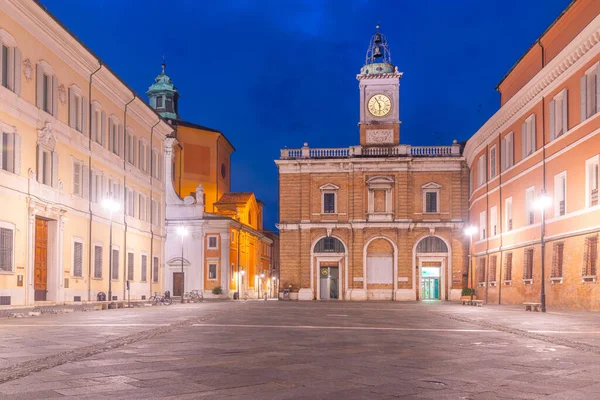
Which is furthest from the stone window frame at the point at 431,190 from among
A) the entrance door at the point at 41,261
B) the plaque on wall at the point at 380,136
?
the entrance door at the point at 41,261

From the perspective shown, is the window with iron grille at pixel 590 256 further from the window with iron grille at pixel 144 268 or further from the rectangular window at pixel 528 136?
Answer: the window with iron grille at pixel 144 268

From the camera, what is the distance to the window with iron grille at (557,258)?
28.5 m

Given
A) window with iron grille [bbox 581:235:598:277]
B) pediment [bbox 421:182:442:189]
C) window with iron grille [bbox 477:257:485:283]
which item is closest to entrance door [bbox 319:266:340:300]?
pediment [bbox 421:182:442:189]

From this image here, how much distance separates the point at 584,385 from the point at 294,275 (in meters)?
48.5

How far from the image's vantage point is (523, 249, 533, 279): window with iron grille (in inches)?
1291

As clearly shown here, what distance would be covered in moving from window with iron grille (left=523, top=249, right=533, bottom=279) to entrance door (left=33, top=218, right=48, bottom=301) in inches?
A: 849

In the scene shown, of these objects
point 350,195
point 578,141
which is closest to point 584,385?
point 578,141

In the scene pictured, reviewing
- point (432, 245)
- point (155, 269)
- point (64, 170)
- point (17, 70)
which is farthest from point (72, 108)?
point (432, 245)

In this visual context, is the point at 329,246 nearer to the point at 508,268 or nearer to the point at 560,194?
the point at 508,268

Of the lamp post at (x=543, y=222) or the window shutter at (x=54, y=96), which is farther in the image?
the lamp post at (x=543, y=222)

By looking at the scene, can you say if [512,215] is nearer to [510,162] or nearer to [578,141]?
[510,162]

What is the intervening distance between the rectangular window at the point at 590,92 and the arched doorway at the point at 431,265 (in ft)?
92.8

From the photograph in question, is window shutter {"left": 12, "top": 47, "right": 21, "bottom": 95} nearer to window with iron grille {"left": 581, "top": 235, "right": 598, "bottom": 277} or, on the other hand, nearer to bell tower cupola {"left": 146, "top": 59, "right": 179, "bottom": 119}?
window with iron grille {"left": 581, "top": 235, "right": 598, "bottom": 277}

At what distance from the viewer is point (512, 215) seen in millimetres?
36562
